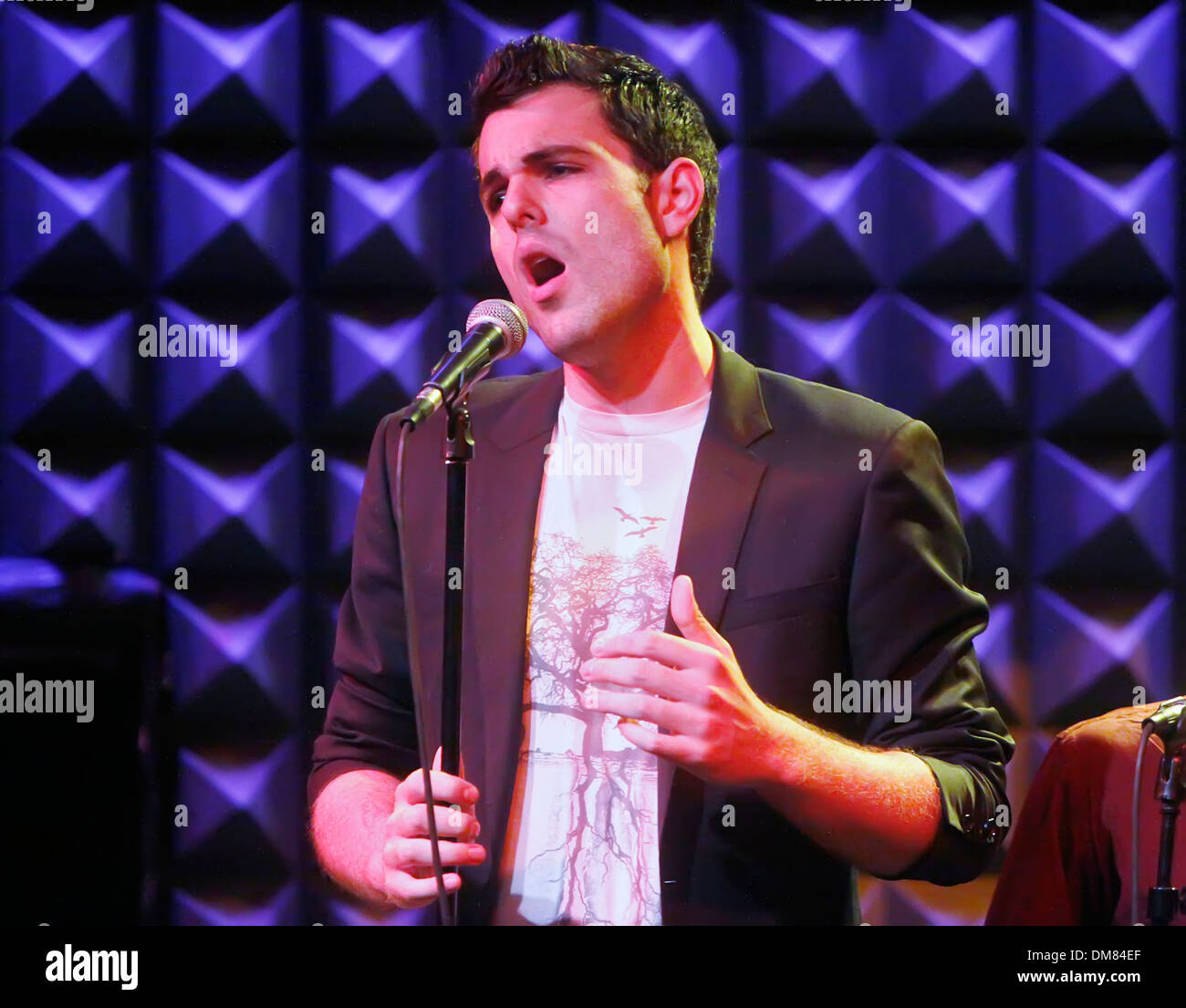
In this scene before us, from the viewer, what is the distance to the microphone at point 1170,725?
2350mm

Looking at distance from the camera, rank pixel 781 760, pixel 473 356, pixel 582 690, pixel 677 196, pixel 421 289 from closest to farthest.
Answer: pixel 473 356
pixel 781 760
pixel 582 690
pixel 677 196
pixel 421 289

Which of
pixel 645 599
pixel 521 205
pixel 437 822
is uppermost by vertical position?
pixel 521 205

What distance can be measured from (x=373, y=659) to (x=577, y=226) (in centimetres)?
95

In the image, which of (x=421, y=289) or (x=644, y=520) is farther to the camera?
(x=421, y=289)

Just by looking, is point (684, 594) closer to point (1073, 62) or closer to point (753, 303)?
point (753, 303)

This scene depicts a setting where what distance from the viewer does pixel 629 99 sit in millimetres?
2424

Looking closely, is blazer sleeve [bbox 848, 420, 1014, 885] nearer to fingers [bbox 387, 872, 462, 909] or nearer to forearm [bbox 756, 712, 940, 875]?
forearm [bbox 756, 712, 940, 875]

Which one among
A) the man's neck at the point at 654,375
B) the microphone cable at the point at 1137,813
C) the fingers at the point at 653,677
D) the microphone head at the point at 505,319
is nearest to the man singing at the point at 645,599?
the man's neck at the point at 654,375

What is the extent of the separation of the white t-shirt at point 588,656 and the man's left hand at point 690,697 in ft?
0.36

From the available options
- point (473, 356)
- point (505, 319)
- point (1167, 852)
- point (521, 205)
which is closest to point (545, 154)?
point (521, 205)

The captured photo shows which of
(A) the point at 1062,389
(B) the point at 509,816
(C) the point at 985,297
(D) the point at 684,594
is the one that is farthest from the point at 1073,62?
(B) the point at 509,816

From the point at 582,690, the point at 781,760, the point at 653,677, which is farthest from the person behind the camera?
the point at 582,690

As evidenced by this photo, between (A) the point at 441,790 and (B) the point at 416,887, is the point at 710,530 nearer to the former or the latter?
(A) the point at 441,790

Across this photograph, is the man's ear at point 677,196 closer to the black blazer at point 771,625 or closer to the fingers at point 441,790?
the black blazer at point 771,625
